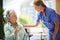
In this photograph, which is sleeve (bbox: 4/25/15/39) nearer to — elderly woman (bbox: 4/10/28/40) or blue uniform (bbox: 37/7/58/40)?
elderly woman (bbox: 4/10/28/40)

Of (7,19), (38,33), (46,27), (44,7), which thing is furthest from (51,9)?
(7,19)

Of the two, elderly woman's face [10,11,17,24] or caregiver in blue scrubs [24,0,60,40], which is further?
elderly woman's face [10,11,17,24]

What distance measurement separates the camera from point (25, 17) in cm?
252

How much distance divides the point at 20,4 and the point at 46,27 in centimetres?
62

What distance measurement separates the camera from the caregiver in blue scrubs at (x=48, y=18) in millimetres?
2447

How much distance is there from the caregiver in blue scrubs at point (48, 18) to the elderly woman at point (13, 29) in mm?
181

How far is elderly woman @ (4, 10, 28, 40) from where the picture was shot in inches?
99.3

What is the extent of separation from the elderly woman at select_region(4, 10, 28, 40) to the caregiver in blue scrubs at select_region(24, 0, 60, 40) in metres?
0.18

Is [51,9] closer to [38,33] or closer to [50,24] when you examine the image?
[50,24]

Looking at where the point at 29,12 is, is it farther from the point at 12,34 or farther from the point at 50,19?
the point at 12,34

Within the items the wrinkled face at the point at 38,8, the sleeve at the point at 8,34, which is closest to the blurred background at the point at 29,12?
the wrinkled face at the point at 38,8

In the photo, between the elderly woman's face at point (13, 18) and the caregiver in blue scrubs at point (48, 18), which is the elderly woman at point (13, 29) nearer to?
the elderly woman's face at point (13, 18)

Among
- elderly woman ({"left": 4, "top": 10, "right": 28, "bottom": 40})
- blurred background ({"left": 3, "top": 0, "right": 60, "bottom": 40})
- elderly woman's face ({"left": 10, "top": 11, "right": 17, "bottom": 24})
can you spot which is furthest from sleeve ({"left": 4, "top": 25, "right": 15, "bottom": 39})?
blurred background ({"left": 3, "top": 0, "right": 60, "bottom": 40})

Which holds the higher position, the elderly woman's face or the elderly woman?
the elderly woman's face
